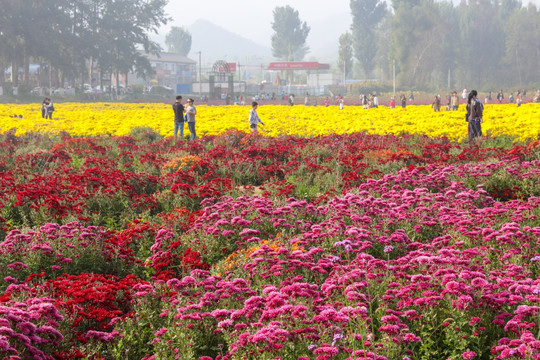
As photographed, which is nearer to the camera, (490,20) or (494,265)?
(494,265)

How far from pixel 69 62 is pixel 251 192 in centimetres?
6110

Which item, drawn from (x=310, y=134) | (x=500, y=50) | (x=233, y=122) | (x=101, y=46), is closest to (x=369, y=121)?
(x=310, y=134)

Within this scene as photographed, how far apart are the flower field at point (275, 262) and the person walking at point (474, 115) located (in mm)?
2923

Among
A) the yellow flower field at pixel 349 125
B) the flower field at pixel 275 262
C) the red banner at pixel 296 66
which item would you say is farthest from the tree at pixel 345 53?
the flower field at pixel 275 262

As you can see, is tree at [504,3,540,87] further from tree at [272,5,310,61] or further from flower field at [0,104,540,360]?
flower field at [0,104,540,360]

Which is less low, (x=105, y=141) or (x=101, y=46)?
(x=101, y=46)

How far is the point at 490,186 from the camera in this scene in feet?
35.0

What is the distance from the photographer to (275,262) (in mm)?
5832

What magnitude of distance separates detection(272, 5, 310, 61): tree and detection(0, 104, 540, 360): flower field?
150 meters

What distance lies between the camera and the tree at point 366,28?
128625 mm

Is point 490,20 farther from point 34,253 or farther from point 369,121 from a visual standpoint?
point 34,253

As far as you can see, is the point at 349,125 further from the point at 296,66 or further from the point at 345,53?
the point at 345,53

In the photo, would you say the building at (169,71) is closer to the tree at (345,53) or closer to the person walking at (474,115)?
the tree at (345,53)

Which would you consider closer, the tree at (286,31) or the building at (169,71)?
the building at (169,71)
